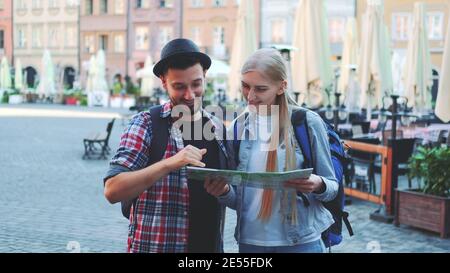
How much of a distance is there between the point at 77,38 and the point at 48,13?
10.0 ft

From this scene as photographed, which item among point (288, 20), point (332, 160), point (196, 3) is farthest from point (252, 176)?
point (196, 3)

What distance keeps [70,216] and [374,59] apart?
920cm

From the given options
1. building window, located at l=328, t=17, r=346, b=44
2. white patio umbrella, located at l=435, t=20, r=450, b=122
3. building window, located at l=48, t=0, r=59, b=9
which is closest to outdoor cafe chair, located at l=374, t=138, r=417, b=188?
white patio umbrella, located at l=435, t=20, r=450, b=122

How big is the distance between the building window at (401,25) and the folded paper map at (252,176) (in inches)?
1541

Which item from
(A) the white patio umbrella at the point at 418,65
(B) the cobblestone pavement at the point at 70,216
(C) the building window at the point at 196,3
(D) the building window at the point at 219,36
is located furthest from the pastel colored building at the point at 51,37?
(A) the white patio umbrella at the point at 418,65

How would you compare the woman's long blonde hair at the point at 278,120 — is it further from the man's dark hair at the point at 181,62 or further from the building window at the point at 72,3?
the building window at the point at 72,3

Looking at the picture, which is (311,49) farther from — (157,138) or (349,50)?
(157,138)

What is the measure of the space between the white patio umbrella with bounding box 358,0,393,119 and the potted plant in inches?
303

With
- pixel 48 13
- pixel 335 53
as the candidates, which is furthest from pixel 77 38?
pixel 335 53

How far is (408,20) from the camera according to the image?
39.9 meters

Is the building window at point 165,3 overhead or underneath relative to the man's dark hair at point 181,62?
overhead

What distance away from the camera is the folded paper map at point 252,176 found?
235 cm

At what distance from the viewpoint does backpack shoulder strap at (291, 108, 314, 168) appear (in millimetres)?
2756
